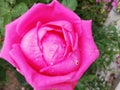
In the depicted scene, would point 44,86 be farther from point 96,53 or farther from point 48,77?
point 96,53

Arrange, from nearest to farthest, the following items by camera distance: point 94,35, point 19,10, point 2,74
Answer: point 19,10
point 2,74
point 94,35

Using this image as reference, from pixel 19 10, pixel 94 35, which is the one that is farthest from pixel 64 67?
pixel 94 35

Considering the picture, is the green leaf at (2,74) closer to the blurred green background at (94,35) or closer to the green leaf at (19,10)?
the blurred green background at (94,35)

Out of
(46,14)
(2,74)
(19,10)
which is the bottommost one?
(2,74)

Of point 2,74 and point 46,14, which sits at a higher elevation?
point 46,14

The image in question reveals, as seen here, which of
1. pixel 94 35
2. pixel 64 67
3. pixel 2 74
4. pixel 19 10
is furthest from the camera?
pixel 94 35

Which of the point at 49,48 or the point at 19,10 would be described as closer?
the point at 49,48

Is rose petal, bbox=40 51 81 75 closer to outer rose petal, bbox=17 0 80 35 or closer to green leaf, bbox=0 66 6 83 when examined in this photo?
outer rose petal, bbox=17 0 80 35

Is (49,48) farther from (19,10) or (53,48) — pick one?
(19,10)
